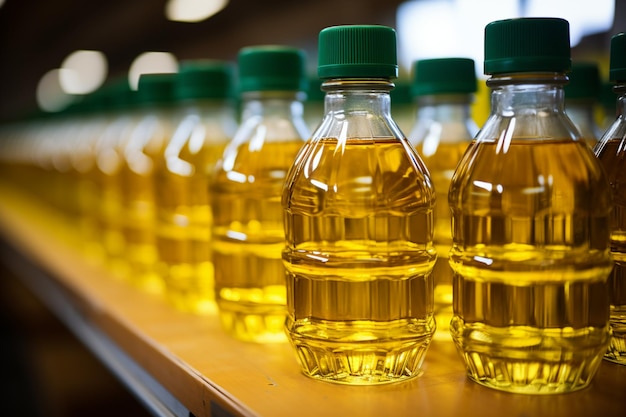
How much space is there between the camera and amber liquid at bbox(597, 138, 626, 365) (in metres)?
0.75

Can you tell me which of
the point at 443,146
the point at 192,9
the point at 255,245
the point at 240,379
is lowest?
the point at 240,379

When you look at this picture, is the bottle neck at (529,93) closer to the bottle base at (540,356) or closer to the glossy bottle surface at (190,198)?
the bottle base at (540,356)

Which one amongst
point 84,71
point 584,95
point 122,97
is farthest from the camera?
point 84,71

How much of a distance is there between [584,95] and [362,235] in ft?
1.02

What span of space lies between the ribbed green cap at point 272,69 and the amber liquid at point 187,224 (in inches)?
10.7

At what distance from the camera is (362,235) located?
76cm

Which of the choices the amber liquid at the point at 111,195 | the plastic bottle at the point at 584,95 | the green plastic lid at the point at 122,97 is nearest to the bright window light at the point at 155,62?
the green plastic lid at the point at 122,97

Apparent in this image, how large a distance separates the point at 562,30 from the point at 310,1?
1.22 m

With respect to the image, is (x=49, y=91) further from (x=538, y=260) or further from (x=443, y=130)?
(x=538, y=260)

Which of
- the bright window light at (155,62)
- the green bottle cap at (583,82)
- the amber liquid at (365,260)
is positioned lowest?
the amber liquid at (365,260)

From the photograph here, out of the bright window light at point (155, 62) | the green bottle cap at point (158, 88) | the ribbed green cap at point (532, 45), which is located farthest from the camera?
the bright window light at point (155, 62)

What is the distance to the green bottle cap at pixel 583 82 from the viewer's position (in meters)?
0.85

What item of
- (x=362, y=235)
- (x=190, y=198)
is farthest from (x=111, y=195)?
(x=362, y=235)

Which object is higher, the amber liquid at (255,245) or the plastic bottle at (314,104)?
the plastic bottle at (314,104)
